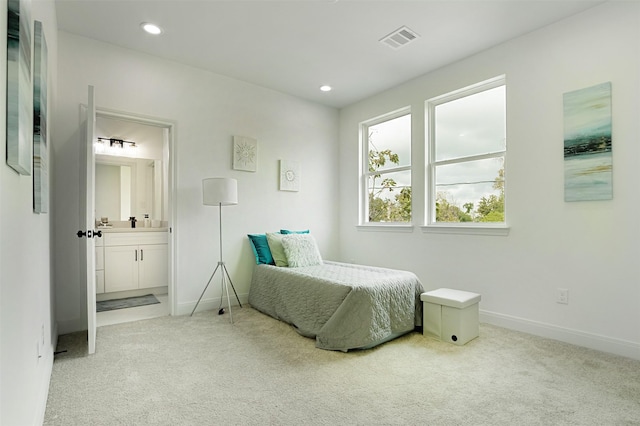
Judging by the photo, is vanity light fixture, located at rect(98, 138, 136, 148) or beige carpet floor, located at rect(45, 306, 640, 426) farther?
vanity light fixture, located at rect(98, 138, 136, 148)

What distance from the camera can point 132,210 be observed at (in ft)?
16.6

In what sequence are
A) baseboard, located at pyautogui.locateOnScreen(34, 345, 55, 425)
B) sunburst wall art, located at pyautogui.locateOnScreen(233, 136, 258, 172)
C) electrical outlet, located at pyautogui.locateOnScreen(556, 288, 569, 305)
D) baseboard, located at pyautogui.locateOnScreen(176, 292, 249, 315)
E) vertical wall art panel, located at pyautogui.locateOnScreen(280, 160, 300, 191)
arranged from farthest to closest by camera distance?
vertical wall art panel, located at pyautogui.locateOnScreen(280, 160, 300, 191) → sunburst wall art, located at pyautogui.locateOnScreen(233, 136, 258, 172) → baseboard, located at pyautogui.locateOnScreen(176, 292, 249, 315) → electrical outlet, located at pyautogui.locateOnScreen(556, 288, 569, 305) → baseboard, located at pyautogui.locateOnScreen(34, 345, 55, 425)

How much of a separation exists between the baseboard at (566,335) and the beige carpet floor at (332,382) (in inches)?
3.9

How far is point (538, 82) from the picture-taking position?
117 inches

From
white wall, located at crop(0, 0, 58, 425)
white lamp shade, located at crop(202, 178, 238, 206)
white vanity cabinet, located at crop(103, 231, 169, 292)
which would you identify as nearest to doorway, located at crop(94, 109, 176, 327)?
white vanity cabinet, located at crop(103, 231, 169, 292)

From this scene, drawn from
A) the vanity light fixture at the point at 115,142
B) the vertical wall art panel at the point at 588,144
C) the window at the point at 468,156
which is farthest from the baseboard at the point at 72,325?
the vertical wall art panel at the point at 588,144

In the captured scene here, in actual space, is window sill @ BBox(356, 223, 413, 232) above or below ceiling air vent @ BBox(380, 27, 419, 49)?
below

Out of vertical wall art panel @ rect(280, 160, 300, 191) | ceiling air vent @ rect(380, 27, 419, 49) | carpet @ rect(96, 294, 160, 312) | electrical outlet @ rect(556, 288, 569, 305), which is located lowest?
carpet @ rect(96, 294, 160, 312)

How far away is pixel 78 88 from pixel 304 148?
102 inches

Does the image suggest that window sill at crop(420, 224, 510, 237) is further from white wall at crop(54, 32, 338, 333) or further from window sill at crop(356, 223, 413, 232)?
white wall at crop(54, 32, 338, 333)

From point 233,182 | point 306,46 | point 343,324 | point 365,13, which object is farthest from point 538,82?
point 233,182

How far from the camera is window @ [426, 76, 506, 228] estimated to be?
11.0 feet

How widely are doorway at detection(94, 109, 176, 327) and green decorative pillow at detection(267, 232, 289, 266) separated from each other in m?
1.08

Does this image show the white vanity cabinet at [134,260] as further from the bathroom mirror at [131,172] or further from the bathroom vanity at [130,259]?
the bathroom mirror at [131,172]
